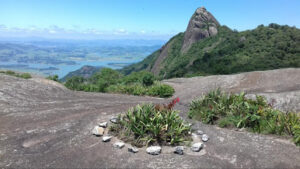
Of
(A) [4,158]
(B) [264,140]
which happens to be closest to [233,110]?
(B) [264,140]

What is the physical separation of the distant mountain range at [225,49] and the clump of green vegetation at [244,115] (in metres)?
31.0

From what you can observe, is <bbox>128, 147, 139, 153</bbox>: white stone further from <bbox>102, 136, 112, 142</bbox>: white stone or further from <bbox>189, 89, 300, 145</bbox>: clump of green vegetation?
<bbox>189, 89, 300, 145</bbox>: clump of green vegetation

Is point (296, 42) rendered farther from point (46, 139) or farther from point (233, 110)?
point (46, 139)

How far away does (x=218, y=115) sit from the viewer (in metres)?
8.79

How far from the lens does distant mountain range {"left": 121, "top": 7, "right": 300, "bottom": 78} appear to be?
4291cm

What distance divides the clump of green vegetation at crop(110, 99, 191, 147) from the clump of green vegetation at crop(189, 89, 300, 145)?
1836 millimetres

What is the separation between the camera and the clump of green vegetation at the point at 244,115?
7.27 metres

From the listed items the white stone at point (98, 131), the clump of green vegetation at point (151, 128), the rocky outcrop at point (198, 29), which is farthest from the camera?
the rocky outcrop at point (198, 29)

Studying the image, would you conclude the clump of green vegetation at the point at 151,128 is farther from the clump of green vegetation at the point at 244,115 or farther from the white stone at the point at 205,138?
the clump of green vegetation at the point at 244,115

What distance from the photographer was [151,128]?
668 cm

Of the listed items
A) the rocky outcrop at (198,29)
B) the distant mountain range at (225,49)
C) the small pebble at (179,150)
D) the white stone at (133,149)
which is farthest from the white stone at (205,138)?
the rocky outcrop at (198,29)

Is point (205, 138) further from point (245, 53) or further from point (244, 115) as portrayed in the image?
point (245, 53)

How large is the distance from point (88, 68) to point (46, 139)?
159 metres

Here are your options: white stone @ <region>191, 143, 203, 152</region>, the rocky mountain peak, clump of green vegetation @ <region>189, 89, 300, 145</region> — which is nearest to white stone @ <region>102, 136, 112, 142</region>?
white stone @ <region>191, 143, 203, 152</region>
